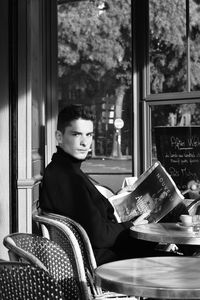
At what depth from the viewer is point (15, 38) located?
427cm

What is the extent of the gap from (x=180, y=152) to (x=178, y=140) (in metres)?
0.12

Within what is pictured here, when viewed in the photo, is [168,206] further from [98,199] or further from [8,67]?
[8,67]

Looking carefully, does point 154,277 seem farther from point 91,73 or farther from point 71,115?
point 91,73

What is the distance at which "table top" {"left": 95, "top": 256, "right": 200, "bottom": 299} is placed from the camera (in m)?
1.89

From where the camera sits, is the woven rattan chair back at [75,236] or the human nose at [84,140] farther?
the human nose at [84,140]

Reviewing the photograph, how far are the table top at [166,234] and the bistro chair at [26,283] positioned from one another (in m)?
1.42

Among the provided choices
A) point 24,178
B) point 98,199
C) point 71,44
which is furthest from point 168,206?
point 71,44

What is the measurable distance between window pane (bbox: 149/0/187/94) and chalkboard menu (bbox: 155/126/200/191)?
387mm

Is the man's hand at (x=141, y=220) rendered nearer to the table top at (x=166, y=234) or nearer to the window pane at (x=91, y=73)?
the table top at (x=166, y=234)

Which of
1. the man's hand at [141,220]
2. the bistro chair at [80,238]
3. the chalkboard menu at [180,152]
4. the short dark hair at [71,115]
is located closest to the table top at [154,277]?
the bistro chair at [80,238]

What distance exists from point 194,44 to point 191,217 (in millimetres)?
3082

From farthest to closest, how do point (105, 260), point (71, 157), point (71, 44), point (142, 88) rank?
point (71, 44) < point (142, 88) < point (71, 157) < point (105, 260)

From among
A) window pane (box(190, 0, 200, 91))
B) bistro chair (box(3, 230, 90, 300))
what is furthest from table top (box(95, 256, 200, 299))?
window pane (box(190, 0, 200, 91))

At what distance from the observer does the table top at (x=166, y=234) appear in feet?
9.96
